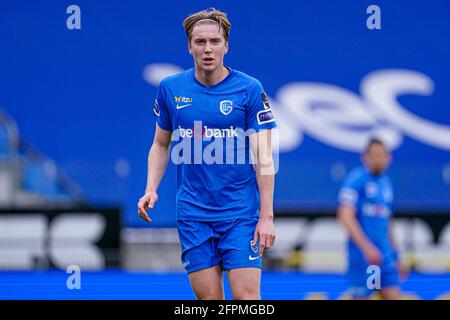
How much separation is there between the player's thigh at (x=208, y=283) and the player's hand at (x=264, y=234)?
0.93ft

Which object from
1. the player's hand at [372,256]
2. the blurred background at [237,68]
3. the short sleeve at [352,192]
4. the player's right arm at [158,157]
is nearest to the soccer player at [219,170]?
the player's right arm at [158,157]

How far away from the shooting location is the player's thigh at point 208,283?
5.39 m

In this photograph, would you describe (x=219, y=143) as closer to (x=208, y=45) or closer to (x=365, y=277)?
(x=208, y=45)

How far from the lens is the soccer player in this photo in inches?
211

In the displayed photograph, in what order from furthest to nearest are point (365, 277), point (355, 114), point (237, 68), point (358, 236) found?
point (355, 114) < point (237, 68) < point (365, 277) < point (358, 236)

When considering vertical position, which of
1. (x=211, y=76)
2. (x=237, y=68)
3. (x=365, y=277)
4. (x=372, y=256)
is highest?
(x=237, y=68)

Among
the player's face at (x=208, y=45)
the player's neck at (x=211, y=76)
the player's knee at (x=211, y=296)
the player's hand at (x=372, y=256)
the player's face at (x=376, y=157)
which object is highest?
the player's face at (x=208, y=45)

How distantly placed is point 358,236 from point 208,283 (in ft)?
12.4

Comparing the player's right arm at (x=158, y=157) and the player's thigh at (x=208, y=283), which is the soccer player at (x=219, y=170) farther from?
the player's right arm at (x=158, y=157)

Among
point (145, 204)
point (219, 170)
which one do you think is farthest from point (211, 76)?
point (145, 204)

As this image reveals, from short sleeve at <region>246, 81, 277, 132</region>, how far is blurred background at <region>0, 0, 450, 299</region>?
9.39m

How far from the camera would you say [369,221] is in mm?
9320

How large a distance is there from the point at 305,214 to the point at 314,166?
1.30 m
